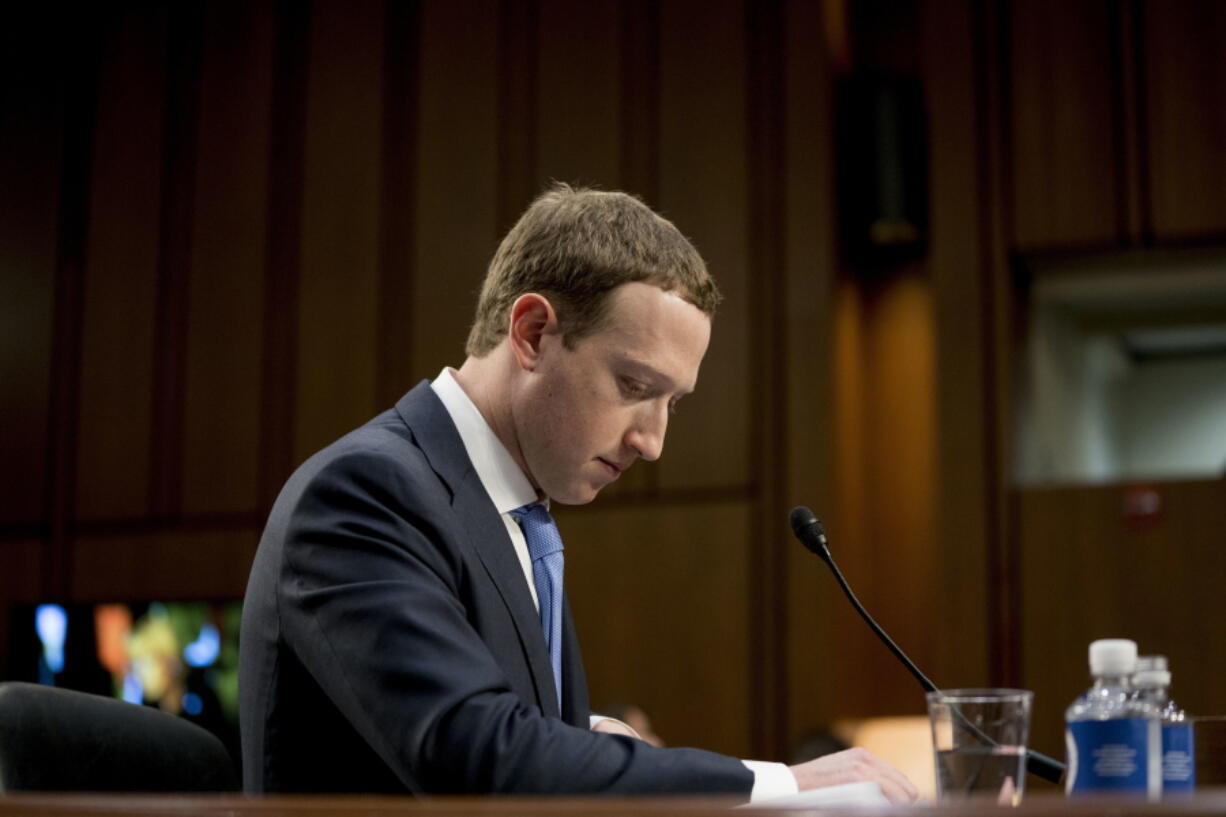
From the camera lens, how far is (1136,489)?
561 cm

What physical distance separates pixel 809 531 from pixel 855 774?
540 mm

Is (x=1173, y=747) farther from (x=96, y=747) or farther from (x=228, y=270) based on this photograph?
(x=228, y=270)

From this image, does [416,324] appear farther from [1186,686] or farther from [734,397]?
[1186,686]

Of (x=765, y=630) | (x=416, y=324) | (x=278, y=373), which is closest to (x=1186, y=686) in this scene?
(x=765, y=630)

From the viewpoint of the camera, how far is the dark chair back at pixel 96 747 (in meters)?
1.72

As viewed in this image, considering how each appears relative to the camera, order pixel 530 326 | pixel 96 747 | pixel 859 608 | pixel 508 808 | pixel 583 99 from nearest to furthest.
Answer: pixel 508 808 < pixel 96 747 < pixel 859 608 < pixel 530 326 < pixel 583 99

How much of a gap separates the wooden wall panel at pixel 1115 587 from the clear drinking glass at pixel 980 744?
14.3ft

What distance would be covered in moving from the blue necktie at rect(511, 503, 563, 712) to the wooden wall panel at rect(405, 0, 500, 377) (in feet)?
14.4

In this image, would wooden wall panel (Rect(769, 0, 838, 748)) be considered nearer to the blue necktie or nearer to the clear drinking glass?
the blue necktie

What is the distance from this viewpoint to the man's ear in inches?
78.4

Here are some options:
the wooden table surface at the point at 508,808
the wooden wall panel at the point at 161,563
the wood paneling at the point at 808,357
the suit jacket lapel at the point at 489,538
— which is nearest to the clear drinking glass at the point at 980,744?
the wooden table surface at the point at 508,808

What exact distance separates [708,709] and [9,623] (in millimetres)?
3138

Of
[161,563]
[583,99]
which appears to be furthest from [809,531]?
[161,563]

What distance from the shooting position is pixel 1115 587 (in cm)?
558
